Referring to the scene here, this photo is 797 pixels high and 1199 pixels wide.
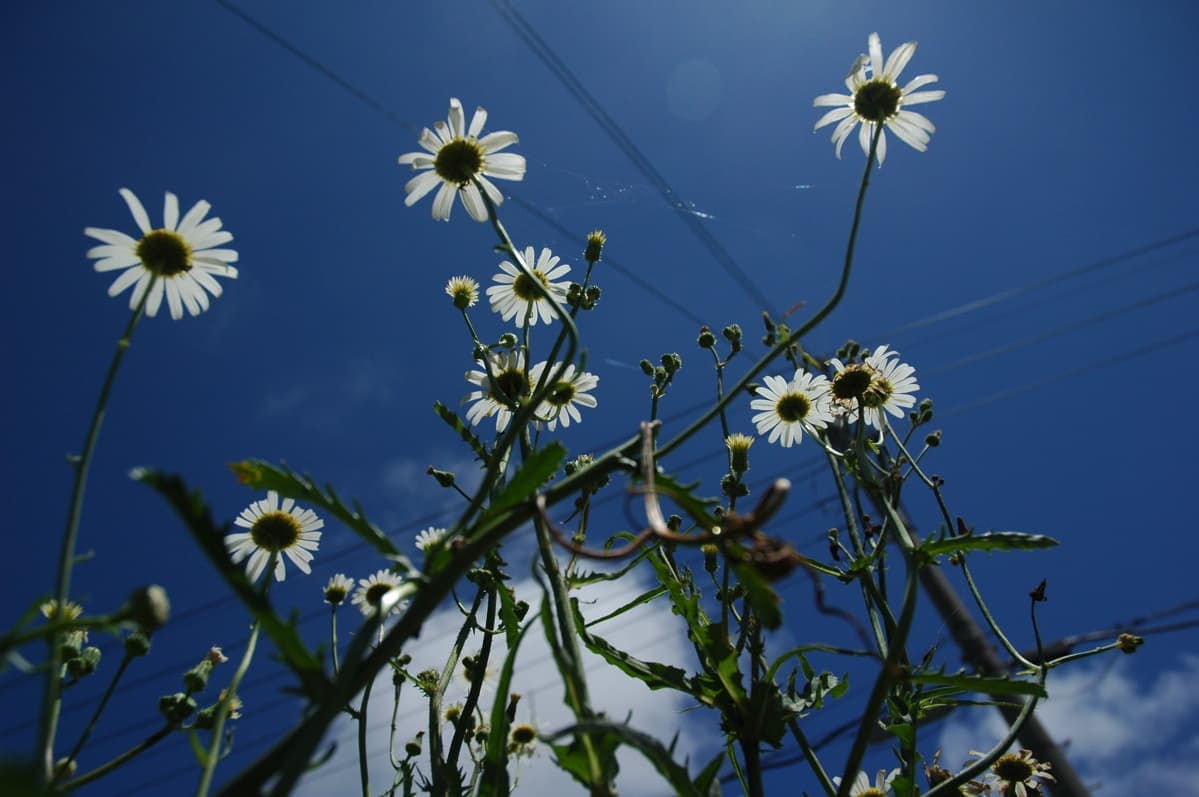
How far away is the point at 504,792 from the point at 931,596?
6.72 meters

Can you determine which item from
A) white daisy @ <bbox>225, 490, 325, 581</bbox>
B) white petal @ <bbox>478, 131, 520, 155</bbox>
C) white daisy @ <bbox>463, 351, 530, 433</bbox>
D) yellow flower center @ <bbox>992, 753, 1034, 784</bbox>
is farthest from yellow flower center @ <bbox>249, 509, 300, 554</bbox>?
yellow flower center @ <bbox>992, 753, 1034, 784</bbox>

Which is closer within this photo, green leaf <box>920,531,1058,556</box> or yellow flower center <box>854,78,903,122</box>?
green leaf <box>920,531,1058,556</box>

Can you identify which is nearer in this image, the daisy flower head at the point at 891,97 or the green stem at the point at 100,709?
the green stem at the point at 100,709

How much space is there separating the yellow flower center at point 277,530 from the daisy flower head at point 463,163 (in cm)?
61

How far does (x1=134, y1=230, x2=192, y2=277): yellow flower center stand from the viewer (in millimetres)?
1024

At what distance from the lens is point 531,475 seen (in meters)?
0.65

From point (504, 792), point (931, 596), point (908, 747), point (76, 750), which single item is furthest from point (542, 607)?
point (931, 596)

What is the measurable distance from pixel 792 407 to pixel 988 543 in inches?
49.7

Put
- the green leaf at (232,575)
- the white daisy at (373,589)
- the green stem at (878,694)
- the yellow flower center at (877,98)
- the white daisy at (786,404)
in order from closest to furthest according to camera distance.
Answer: the green leaf at (232,575) < the green stem at (878,694) < the yellow flower center at (877,98) < the white daisy at (373,589) < the white daisy at (786,404)

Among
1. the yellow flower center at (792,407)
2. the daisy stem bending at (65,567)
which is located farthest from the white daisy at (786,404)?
the daisy stem bending at (65,567)

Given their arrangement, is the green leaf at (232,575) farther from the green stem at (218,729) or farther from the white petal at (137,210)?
the white petal at (137,210)

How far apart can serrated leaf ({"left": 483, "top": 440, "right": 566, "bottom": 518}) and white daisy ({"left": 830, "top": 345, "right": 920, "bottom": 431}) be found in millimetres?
1214

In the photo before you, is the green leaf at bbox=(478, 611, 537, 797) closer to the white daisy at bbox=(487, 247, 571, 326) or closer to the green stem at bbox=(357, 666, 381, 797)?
the green stem at bbox=(357, 666, 381, 797)

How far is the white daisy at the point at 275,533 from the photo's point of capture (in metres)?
1.43
